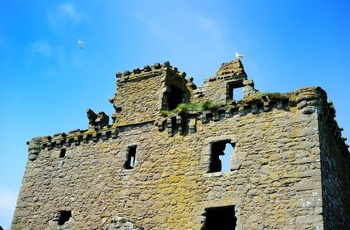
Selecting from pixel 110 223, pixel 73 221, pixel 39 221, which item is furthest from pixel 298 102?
pixel 39 221

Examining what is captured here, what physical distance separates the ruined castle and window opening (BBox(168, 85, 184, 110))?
0.14 feet

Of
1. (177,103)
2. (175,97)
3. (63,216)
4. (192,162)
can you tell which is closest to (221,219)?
(192,162)

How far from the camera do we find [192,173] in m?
16.0

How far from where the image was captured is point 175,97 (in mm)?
19328

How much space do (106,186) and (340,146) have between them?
885 cm

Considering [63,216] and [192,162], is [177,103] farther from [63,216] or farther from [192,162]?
[63,216]

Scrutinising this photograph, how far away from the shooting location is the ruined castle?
14469mm

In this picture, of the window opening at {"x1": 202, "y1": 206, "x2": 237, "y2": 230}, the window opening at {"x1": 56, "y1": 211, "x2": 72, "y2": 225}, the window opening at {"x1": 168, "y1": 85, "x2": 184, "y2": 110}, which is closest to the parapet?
the window opening at {"x1": 168, "y1": 85, "x2": 184, "y2": 110}

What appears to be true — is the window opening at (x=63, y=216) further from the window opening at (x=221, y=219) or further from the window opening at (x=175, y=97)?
the window opening at (x=175, y=97)

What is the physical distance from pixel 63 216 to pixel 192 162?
18.8 feet

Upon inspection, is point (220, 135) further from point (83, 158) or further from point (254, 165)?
point (83, 158)

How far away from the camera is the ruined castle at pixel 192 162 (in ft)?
47.5

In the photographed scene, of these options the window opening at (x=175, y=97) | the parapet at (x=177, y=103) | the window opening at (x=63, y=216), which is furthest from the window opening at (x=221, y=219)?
the window opening at (x=63, y=216)

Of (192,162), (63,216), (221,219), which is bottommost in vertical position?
(63,216)
